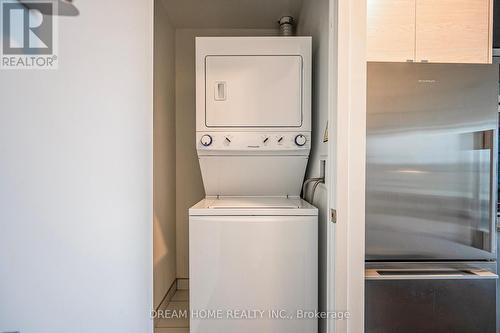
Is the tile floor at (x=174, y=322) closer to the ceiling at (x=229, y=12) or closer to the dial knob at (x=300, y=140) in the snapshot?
the dial knob at (x=300, y=140)

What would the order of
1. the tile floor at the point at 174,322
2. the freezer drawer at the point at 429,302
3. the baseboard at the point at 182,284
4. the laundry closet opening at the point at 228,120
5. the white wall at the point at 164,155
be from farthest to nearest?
the baseboard at the point at 182,284
the white wall at the point at 164,155
the tile floor at the point at 174,322
the laundry closet opening at the point at 228,120
the freezer drawer at the point at 429,302

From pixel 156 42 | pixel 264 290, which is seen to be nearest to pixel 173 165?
pixel 156 42

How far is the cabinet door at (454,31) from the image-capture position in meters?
1.38

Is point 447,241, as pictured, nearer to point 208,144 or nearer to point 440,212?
point 440,212

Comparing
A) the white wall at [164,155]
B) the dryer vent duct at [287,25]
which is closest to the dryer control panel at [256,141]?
the white wall at [164,155]

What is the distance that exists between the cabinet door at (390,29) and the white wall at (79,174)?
4.06ft

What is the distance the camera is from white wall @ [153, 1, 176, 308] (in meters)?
2.14

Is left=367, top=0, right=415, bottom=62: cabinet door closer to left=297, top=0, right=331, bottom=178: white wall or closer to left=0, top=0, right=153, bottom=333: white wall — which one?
left=297, top=0, right=331, bottom=178: white wall

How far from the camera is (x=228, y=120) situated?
1.78m

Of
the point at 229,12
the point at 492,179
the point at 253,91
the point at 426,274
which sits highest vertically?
the point at 229,12

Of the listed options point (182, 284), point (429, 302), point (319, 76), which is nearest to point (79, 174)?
point (319, 76)

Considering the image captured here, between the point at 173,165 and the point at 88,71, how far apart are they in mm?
1406

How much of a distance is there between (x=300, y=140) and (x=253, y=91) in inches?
19.3

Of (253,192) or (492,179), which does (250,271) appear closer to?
(253,192)
